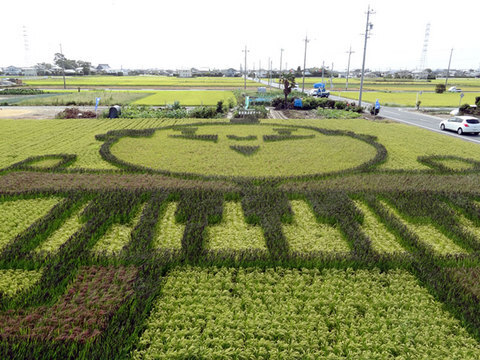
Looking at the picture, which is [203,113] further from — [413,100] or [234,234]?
[413,100]

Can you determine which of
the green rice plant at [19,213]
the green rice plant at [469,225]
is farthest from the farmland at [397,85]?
the green rice plant at [19,213]

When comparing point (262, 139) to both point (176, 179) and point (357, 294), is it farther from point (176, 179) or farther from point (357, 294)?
point (357, 294)

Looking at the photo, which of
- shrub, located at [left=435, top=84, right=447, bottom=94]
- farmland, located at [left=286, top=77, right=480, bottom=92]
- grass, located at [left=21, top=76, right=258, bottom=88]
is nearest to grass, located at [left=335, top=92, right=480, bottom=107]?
shrub, located at [left=435, top=84, right=447, bottom=94]

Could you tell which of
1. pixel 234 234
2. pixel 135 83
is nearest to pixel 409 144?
pixel 234 234

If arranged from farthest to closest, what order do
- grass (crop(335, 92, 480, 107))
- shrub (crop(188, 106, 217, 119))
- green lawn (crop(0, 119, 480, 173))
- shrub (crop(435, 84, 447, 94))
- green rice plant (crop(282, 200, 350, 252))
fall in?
shrub (crop(435, 84, 447, 94)) → grass (crop(335, 92, 480, 107)) → shrub (crop(188, 106, 217, 119)) → green lawn (crop(0, 119, 480, 173)) → green rice plant (crop(282, 200, 350, 252))

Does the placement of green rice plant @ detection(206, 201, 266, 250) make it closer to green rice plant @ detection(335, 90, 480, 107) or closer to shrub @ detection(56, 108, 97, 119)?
shrub @ detection(56, 108, 97, 119)

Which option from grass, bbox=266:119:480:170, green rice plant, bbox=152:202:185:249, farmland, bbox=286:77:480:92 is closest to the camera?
green rice plant, bbox=152:202:185:249

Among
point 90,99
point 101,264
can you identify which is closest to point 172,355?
point 101,264
